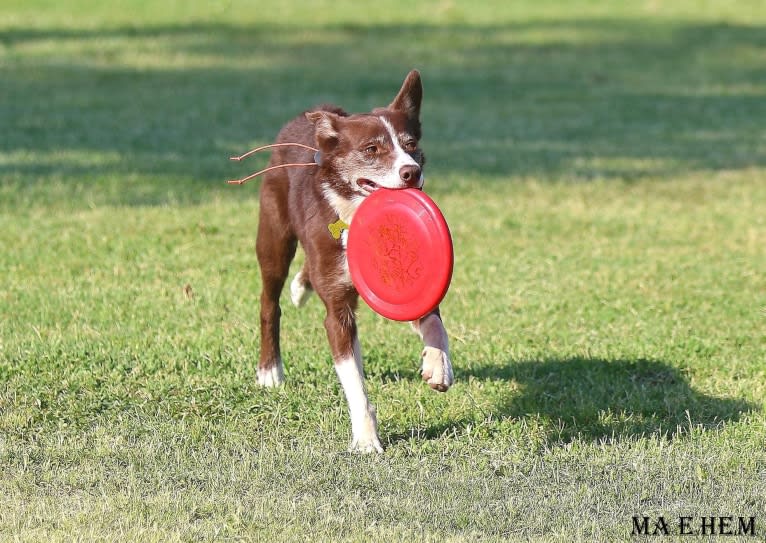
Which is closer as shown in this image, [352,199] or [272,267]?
[352,199]

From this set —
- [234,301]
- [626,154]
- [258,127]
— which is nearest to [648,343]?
[234,301]

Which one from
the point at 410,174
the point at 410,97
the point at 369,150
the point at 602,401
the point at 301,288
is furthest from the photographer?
the point at 301,288

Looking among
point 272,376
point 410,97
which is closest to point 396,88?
point 272,376

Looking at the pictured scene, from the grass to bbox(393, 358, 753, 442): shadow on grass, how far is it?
21 mm

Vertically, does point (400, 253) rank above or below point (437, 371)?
above

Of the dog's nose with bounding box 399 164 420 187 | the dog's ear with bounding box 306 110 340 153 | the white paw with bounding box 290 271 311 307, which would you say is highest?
the dog's ear with bounding box 306 110 340 153

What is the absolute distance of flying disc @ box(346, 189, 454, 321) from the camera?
18.7 feet

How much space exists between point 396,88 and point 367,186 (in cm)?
1421

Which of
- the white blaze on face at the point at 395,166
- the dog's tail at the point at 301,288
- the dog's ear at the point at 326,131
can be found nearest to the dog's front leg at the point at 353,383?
the white blaze on face at the point at 395,166

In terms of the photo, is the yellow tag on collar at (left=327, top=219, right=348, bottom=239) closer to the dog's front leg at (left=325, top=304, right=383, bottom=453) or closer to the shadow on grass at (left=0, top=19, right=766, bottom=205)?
the dog's front leg at (left=325, top=304, right=383, bottom=453)

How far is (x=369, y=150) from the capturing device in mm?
5832

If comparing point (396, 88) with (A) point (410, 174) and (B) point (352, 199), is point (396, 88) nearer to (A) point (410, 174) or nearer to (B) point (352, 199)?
(B) point (352, 199)

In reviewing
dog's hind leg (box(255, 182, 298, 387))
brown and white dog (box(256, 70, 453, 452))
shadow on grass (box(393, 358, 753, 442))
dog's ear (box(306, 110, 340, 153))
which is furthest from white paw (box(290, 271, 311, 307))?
dog's ear (box(306, 110, 340, 153))

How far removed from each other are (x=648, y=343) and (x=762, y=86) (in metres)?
14.2
